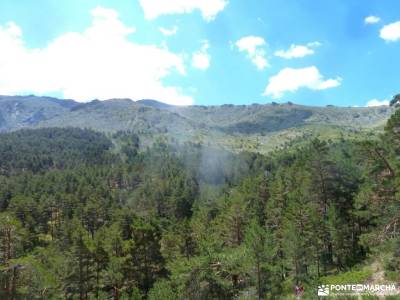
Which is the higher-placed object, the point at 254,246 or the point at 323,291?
the point at 254,246

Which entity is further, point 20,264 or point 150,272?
point 150,272

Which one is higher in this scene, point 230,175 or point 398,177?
point 398,177

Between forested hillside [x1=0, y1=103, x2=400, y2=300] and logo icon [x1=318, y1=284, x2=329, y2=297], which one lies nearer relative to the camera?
logo icon [x1=318, y1=284, x2=329, y2=297]

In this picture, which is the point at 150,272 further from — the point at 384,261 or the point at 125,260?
the point at 384,261

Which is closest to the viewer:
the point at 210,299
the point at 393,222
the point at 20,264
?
the point at 393,222

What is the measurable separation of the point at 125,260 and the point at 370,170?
80.9ft

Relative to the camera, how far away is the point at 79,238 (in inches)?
1471

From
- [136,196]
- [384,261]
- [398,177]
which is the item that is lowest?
[136,196]

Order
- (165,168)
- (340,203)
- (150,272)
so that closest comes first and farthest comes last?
(150,272), (340,203), (165,168)

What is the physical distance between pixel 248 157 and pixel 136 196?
77219 millimetres

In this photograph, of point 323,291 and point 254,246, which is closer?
point 323,291

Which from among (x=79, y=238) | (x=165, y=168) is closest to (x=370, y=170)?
(x=79, y=238)

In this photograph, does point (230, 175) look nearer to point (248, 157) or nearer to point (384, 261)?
point (248, 157)

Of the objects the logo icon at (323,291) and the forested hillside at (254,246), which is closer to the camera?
the logo icon at (323,291)
